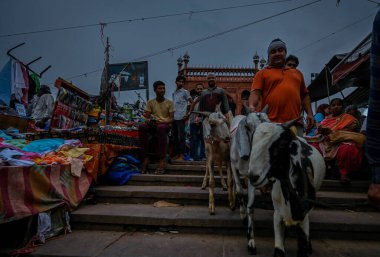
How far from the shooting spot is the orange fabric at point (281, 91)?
10.1 feet

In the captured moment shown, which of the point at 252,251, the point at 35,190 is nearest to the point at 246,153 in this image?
the point at 252,251

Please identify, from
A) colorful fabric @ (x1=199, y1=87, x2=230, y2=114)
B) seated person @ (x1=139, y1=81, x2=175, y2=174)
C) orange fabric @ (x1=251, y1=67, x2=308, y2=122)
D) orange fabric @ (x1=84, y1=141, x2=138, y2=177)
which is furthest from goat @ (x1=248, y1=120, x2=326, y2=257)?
seated person @ (x1=139, y1=81, x2=175, y2=174)

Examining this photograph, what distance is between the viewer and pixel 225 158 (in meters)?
4.32

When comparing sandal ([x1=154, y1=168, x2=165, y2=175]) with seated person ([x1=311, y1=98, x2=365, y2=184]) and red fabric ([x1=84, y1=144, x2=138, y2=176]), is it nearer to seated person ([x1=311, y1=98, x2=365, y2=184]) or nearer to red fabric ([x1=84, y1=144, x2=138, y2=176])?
red fabric ([x1=84, y1=144, x2=138, y2=176])

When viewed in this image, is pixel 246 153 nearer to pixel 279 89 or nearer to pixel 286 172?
pixel 286 172

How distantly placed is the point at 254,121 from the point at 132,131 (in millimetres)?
5112

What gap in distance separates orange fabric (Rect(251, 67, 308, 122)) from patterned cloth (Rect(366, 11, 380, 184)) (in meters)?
2.03

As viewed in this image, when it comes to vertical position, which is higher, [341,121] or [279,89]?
[279,89]

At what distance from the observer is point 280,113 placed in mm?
3107

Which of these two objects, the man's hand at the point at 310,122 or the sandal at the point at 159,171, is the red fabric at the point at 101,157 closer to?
the sandal at the point at 159,171

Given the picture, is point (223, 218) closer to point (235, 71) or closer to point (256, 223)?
point (256, 223)

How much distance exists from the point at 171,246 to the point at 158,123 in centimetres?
352

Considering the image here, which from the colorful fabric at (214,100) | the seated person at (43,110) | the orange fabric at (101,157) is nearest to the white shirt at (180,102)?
the colorful fabric at (214,100)

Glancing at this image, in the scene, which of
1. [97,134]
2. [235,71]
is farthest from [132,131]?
[235,71]
